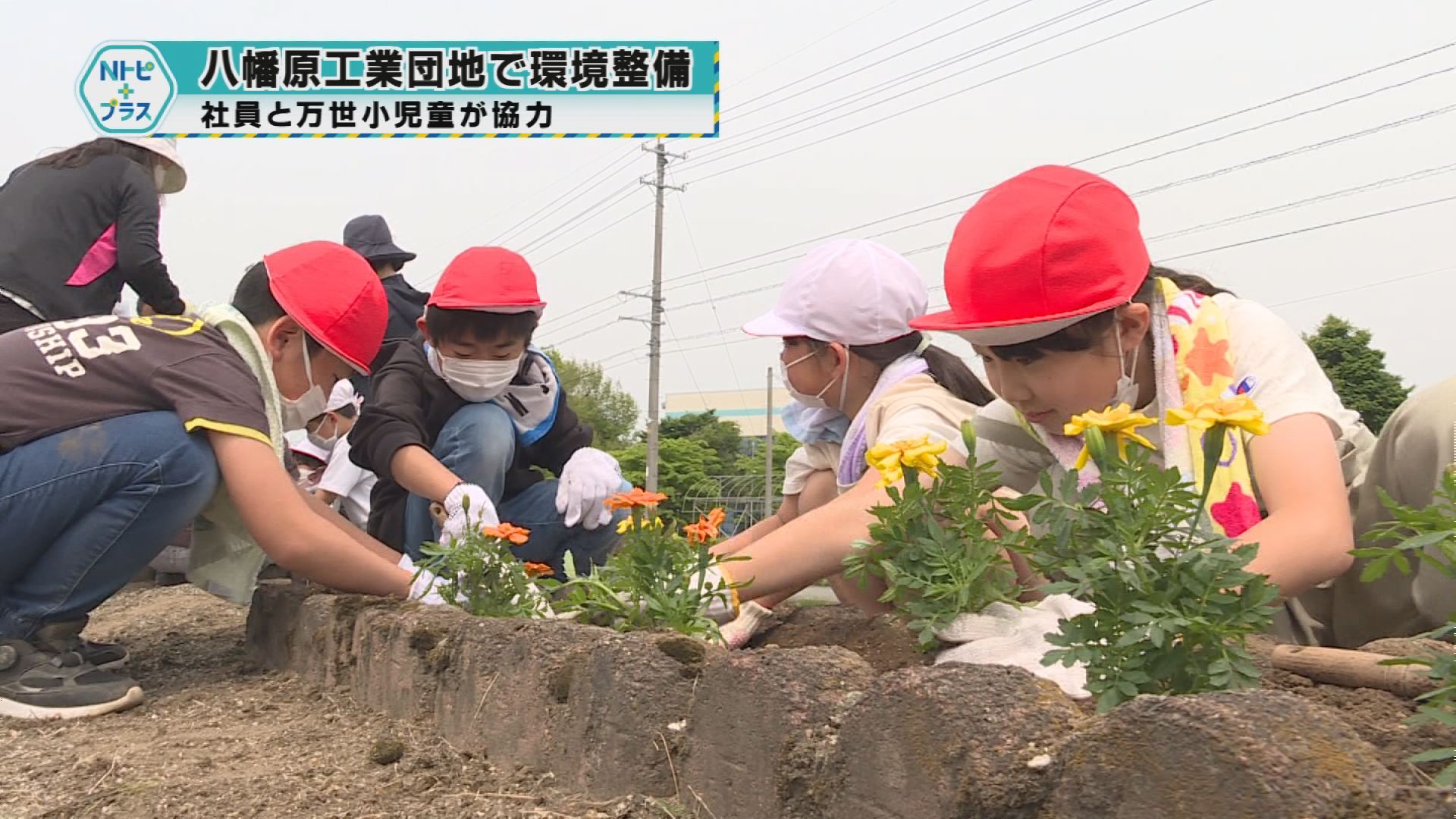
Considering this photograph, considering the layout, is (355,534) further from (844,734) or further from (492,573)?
(844,734)

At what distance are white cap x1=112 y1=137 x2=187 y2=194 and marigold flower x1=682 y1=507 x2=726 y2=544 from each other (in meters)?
3.09

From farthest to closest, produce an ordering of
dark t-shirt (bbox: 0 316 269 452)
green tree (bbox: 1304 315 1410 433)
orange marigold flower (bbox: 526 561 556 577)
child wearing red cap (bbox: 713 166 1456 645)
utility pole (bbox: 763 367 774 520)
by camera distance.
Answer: utility pole (bbox: 763 367 774 520), green tree (bbox: 1304 315 1410 433), dark t-shirt (bbox: 0 316 269 452), orange marigold flower (bbox: 526 561 556 577), child wearing red cap (bbox: 713 166 1456 645)

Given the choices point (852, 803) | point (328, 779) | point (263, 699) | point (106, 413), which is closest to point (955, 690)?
point (852, 803)

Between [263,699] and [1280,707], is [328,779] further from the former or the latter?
[1280,707]

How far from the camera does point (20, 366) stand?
3016 millimetres

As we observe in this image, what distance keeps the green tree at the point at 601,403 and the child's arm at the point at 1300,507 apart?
52416 millimetres

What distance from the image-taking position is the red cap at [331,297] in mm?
3229

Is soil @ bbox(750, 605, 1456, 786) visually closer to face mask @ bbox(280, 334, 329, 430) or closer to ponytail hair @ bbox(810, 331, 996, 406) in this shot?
ponytail hair @ bbox(810, 331, 996, 406)

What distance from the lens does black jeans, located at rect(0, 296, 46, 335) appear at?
13.0 feet

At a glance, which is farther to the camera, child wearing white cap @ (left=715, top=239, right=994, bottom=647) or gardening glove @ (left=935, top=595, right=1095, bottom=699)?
child wearing white cap @ (left=715, top=239, right=994, bottom=647)

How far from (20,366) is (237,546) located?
2.77 feet

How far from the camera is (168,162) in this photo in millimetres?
4320

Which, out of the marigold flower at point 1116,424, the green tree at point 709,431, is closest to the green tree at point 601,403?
the green tree at point 709,431

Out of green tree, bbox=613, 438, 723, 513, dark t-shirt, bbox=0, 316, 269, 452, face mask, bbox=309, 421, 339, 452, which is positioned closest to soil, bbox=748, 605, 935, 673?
dark t-shirt, bbox=0, 316, 269, 452
